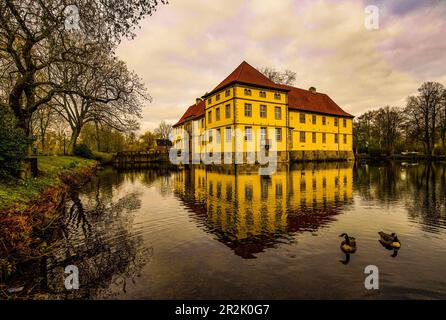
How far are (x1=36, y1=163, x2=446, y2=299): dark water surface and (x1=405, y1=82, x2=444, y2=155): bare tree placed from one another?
53.0 m

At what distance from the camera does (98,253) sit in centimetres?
568

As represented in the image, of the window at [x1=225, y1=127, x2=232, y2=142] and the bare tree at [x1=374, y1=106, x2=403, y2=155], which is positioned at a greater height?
the bare tree at [x1=374, y1=106, x2=403, y2=155]

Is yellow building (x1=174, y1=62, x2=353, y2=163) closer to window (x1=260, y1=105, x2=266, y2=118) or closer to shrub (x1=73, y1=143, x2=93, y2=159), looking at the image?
window (x1=260, y1=105, x2=266, y2=118)

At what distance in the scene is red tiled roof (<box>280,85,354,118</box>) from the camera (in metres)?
41.7

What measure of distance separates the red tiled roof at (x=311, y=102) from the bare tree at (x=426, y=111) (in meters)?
18.4

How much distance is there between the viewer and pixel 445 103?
4856 centimetres

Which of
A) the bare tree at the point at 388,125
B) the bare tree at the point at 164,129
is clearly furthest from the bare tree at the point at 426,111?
the bare tree at the point at 164,129

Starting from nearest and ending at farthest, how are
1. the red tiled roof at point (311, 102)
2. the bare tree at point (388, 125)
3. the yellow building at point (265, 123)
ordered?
the yellow building at point (265, 123), the red tiled roof at point (311, 102), the bare tree at point (388, 125)

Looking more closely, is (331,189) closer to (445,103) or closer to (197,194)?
(197,194)

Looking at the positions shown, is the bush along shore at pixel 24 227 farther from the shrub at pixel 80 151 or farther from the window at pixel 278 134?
the window at pixel 278 134

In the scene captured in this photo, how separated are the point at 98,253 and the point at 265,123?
3289 centimetres

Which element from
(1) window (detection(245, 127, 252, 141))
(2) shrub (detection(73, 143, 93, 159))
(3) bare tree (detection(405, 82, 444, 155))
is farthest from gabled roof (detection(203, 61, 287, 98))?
(3) bare tree (detection(405, 82, 444, 155))

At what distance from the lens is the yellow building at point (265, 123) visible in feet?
112

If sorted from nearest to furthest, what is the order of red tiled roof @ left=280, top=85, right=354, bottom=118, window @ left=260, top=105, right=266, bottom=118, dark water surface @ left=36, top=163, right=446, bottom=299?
dark water surface @ left=36, top=163, right=446, bottom=299
window @ left=260, top=105, right=266, bottom=118
red tiled roof @ left=280, top=85, right=354, bottom=118
